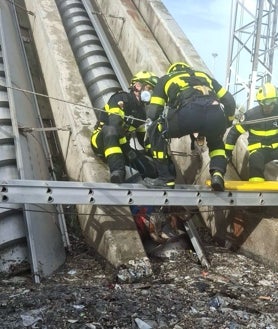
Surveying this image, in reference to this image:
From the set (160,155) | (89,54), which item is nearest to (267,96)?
(160,155)

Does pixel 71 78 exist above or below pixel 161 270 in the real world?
above

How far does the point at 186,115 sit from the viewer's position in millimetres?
4105

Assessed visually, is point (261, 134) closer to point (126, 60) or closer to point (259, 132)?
point (259, 132)

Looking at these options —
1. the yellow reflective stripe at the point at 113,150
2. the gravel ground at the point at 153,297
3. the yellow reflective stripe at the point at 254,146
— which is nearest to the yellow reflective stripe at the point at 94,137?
the yellow reflective stripe at the point at 113,150

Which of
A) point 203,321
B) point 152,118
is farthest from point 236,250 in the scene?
point 203,321

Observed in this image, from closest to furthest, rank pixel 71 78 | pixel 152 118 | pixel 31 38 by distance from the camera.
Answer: pixel 152 118
pixel 71 78
pixel 31 38

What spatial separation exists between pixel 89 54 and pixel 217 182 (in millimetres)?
4135

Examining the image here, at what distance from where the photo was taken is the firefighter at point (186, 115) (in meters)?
4.11

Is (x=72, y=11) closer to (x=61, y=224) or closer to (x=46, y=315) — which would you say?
(x=61, y=224)


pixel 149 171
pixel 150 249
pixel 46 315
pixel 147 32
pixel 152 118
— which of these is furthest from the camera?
pixel 147 32

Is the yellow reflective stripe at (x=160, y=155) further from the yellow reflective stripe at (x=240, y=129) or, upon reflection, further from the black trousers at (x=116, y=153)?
the yellow reflective stripe at (x=240, y=129)

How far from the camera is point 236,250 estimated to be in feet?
16.3

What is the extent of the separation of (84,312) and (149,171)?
2.30 meters

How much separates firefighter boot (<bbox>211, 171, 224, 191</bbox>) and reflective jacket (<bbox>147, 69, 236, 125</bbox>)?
72cm
